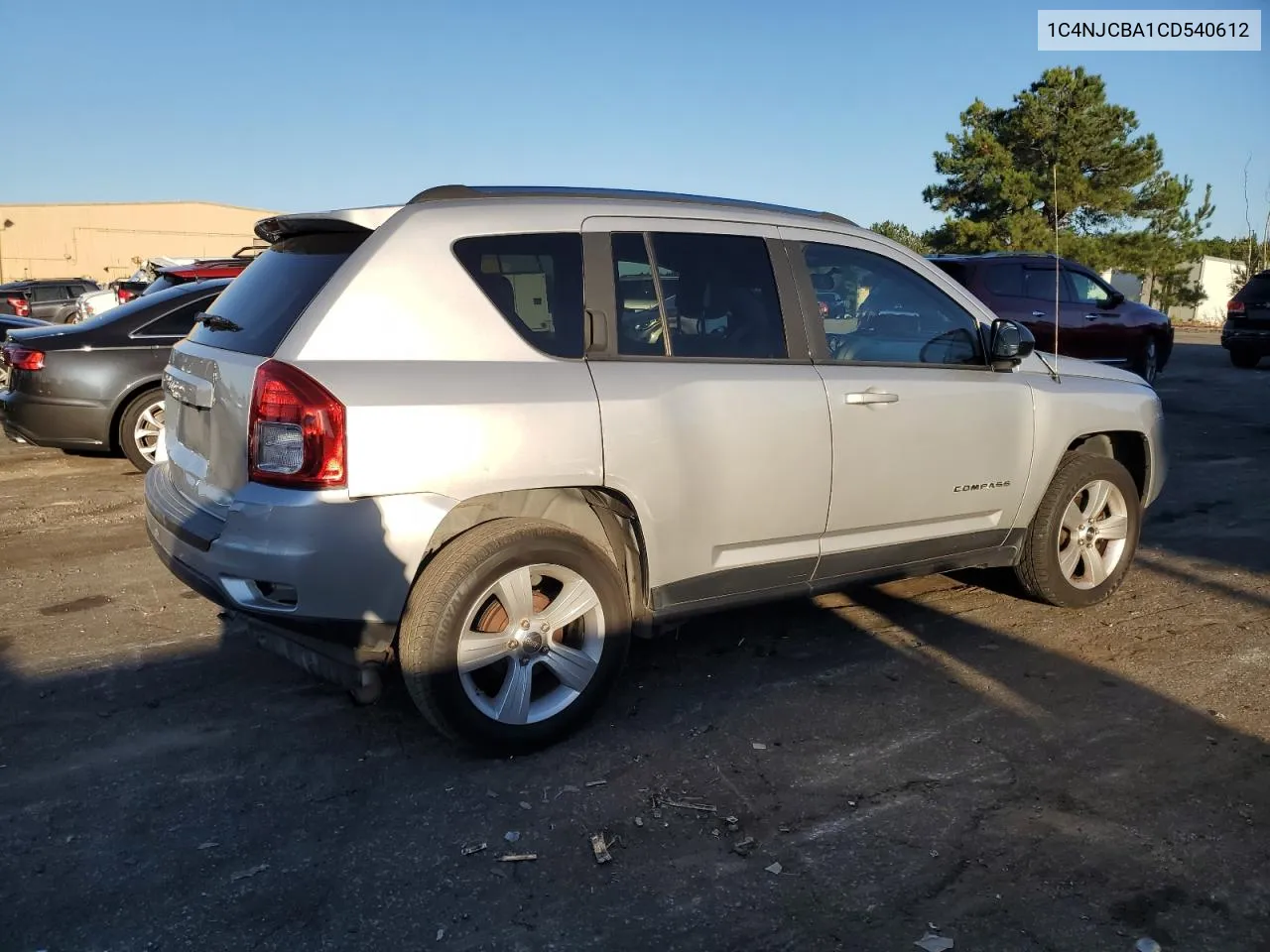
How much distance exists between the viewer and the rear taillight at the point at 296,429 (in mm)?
3084

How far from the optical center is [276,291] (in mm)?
3586

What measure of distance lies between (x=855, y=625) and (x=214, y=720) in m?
2.87

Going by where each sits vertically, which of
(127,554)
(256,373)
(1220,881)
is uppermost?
(256,373)

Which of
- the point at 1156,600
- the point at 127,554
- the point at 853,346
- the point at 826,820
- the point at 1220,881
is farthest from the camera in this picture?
the point at 127,554

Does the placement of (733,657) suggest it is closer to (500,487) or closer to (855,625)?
(855,625)

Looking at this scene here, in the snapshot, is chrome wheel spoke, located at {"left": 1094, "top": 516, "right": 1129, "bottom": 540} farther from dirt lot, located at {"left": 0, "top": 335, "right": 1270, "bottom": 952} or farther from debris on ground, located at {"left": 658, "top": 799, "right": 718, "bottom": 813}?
debris on ground, located at {"left": 658, "top": 799, "right": 718, "bottom": 813}

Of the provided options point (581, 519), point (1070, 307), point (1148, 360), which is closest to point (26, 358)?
point (581, 519)

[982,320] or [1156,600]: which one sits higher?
[982,320]

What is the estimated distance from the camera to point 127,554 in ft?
19.7

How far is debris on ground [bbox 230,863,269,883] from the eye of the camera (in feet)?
9.27

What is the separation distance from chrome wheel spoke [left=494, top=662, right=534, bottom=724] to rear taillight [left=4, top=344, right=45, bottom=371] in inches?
241

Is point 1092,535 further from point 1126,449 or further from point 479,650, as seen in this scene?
point 479,650

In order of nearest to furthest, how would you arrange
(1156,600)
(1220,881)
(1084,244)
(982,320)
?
(1220,881) < (982,320) < (1156,600) < (1084,244)

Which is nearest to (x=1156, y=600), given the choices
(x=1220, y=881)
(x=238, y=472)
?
(x=1220, y=881)
